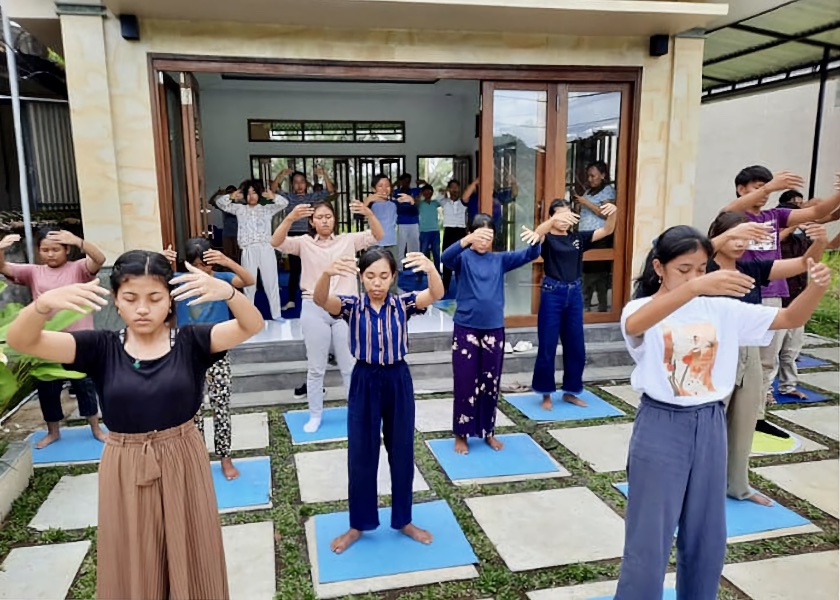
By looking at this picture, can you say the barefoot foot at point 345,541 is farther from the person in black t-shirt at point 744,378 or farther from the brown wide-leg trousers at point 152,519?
the person in black t-shirt at point 744,378

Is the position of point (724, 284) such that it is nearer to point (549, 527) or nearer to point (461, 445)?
point (549, 527)

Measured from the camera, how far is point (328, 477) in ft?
12.5

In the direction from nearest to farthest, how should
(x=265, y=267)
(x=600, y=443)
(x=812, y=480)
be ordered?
(x=812, y=480) < (x=600, y=443) < (x=265, y=267)

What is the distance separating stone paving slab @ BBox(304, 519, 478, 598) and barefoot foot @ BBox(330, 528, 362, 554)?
0.12 m

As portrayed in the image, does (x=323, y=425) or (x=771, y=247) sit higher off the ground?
(x=771, y=247)

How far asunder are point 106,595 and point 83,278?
114 inches

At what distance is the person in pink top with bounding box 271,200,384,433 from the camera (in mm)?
4398

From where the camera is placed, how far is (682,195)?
20.8 feet

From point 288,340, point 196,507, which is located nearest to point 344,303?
point 196,507

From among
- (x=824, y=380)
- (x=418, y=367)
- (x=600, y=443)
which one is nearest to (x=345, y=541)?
(x=600, y=443)

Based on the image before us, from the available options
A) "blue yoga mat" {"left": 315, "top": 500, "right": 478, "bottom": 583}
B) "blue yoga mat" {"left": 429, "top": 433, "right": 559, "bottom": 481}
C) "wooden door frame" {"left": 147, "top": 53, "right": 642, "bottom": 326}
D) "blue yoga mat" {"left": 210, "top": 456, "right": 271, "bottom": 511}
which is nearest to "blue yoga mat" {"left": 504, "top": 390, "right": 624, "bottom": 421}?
"blue yoga mat" {"left": 429, "top": 433, "right": 559, "bottom": 481}

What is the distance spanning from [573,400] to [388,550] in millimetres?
2592

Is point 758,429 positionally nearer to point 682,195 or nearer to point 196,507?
point 682,195

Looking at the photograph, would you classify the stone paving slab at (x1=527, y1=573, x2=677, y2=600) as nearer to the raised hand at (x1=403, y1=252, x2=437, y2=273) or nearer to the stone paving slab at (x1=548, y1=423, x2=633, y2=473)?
the stone paving slab at (x1=548, y1=423, x2=633, y2=473)
